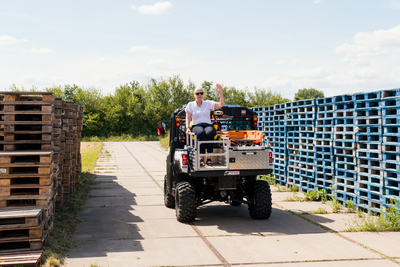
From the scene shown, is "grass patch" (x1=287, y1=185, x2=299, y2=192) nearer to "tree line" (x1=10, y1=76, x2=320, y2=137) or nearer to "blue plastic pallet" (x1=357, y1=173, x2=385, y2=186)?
"blue plastic pallet" (x1=357, y1=173, x2=385, y2=186)

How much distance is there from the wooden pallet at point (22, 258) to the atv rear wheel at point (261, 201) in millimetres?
4297

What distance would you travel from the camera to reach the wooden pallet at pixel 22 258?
5.35 m

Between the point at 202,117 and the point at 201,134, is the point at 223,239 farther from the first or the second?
the point at 202,117

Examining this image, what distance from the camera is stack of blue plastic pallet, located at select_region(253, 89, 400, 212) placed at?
26.7 feet

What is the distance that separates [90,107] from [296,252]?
52.4 meters

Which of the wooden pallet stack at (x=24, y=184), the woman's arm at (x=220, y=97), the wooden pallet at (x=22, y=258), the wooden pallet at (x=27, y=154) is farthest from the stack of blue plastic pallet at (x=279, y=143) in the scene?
the wooden pallet at (x=22, y=258)

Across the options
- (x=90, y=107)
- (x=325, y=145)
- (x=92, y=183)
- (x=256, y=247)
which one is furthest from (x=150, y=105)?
(x=256, y=247)

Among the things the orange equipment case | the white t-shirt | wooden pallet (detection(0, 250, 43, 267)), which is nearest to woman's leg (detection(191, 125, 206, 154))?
the white t-shirt

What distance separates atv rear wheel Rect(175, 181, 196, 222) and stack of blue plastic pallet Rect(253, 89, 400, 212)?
154 inches

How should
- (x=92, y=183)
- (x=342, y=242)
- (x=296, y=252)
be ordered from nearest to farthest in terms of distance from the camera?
(x=296, y=252) < (x=342, y=242) < (x=92, y=183)

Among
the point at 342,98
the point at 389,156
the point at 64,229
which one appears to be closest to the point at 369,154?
the point at 389,156

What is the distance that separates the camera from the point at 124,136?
5253 cm

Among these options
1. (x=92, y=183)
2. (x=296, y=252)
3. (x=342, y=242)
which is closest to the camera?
(x=296, y=252)

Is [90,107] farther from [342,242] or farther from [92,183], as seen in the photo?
[342,242]
